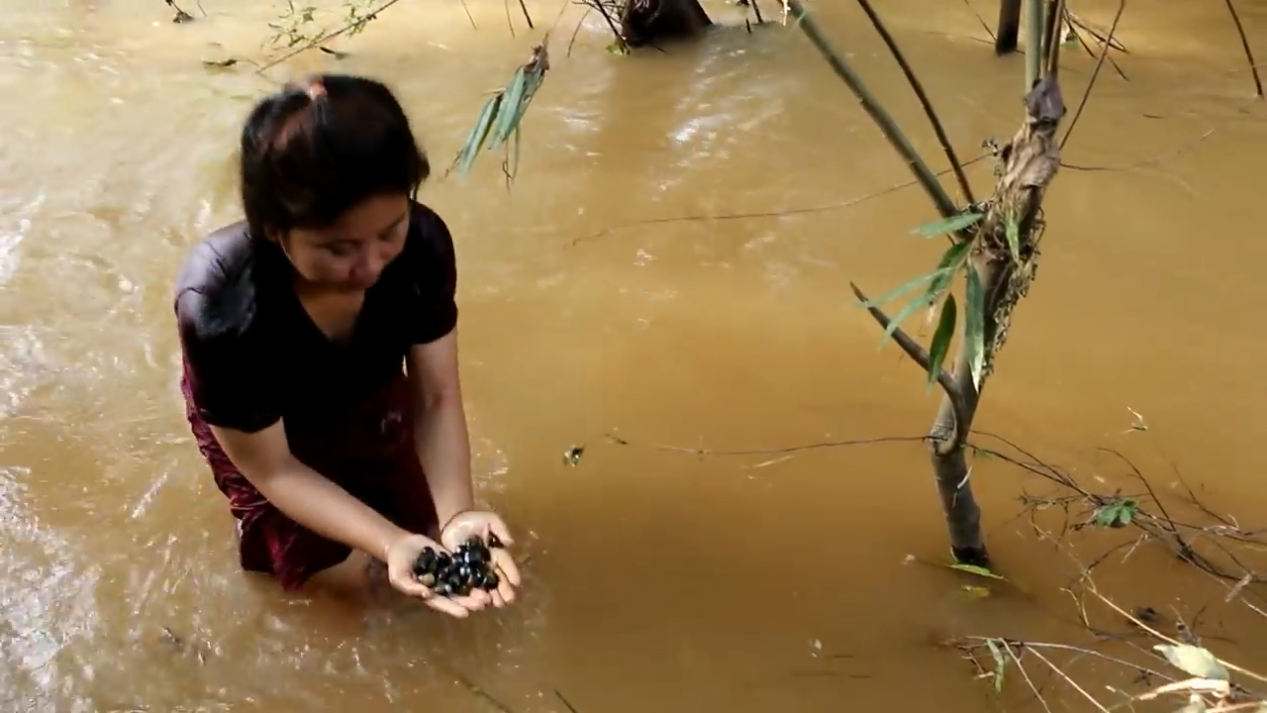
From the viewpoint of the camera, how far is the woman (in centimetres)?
111

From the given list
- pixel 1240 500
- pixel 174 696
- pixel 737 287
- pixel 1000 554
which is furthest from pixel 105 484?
pixel 1240 500

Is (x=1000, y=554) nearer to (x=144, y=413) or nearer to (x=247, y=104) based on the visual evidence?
(x=144, y=413)

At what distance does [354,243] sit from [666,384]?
0.89 metres

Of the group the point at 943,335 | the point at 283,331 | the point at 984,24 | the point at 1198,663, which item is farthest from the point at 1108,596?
the point at 984,24

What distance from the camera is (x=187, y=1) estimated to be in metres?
3.83

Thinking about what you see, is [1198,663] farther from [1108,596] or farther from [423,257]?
[423,257]

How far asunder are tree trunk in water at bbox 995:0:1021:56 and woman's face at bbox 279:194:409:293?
2362 millimetres

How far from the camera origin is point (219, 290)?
1.25 metres

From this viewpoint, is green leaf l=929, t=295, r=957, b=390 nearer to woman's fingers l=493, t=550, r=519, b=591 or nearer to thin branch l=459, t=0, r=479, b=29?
woman's fingers l=493, t=550, r=519, b=591

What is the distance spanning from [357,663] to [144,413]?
2.42ft

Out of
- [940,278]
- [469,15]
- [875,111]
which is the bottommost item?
[469,15]

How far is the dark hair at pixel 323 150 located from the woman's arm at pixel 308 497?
0.36 m

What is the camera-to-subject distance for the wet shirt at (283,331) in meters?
1.26

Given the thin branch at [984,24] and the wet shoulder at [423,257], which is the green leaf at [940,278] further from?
the thin branch at [984,24]
